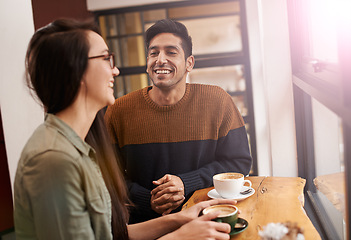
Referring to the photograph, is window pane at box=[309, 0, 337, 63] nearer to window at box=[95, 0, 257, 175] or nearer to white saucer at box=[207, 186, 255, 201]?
white saucer at box=[207, 186, 255, 201]

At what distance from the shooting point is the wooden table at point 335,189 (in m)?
1.45

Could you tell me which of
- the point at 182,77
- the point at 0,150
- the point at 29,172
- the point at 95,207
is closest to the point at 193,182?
the point at 182,77

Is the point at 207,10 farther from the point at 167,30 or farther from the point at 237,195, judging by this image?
the point at 237,195

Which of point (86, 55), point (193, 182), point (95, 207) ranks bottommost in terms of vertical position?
point (193, 182)

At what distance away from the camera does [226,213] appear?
128 cm

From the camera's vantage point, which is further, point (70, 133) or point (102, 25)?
point (102, 25)

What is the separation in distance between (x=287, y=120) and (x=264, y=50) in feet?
1.74

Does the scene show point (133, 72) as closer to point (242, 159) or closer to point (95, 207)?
point (242, 159)

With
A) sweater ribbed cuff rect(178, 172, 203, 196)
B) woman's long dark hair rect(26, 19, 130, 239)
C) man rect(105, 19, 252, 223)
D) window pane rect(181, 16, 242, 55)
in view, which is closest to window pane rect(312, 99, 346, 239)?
man rect(105, 19, 252, 223)

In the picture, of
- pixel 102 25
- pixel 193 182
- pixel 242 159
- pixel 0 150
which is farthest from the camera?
pixel 102 25

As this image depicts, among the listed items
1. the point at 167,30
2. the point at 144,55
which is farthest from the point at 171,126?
the point at 144,55

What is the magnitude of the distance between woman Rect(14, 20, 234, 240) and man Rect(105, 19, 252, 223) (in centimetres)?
74

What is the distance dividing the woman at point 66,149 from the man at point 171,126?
739 millimetres

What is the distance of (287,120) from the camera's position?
277 cm
